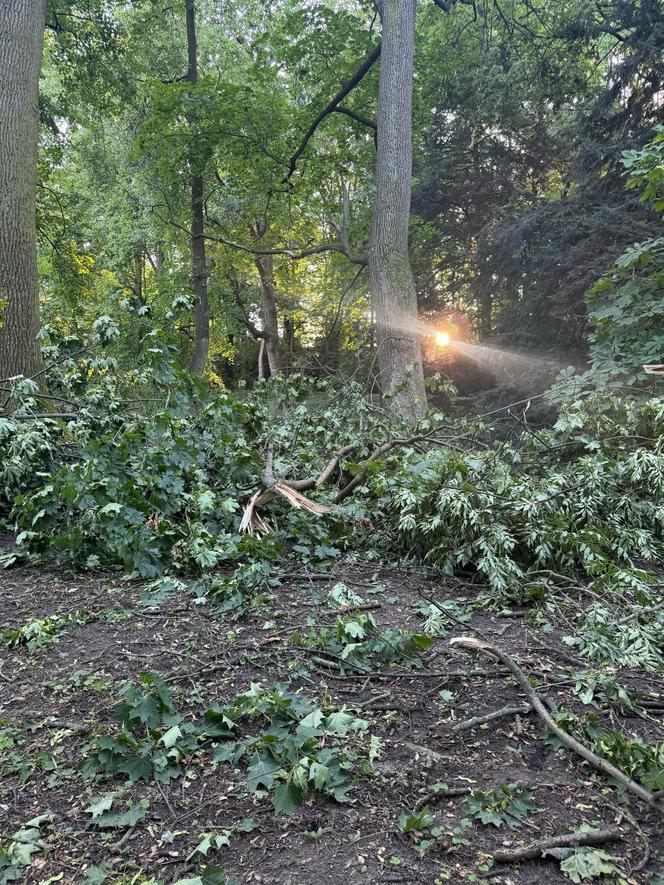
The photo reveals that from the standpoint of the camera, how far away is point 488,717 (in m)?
2.01

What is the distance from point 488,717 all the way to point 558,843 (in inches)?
22.0

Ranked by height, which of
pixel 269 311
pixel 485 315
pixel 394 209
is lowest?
pixel 485 315

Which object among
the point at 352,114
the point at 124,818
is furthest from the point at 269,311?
the point at 124,818

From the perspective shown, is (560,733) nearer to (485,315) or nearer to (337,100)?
(337,100)

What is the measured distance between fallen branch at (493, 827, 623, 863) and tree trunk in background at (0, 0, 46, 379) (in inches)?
203

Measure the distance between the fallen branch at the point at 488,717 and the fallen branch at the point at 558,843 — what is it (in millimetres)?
504

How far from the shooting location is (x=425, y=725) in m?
2.02

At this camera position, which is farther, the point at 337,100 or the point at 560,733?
the point at 337,100

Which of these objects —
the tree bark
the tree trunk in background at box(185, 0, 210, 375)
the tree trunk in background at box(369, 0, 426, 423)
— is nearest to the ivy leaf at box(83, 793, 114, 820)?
the tree trunk in background at box(369, 0, 426, 423)

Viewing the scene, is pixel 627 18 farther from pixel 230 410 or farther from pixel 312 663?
pixel 312 663

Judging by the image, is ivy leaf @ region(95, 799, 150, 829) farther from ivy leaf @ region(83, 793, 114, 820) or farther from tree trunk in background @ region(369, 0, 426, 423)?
tree trunk in background @ region(369, 0, 426, 423)

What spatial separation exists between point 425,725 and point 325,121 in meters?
12.0

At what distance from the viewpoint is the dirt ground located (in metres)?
1.44

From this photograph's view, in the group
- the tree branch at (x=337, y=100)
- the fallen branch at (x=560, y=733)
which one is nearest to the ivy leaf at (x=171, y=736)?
the fallen branch at (x=560, y=733)
